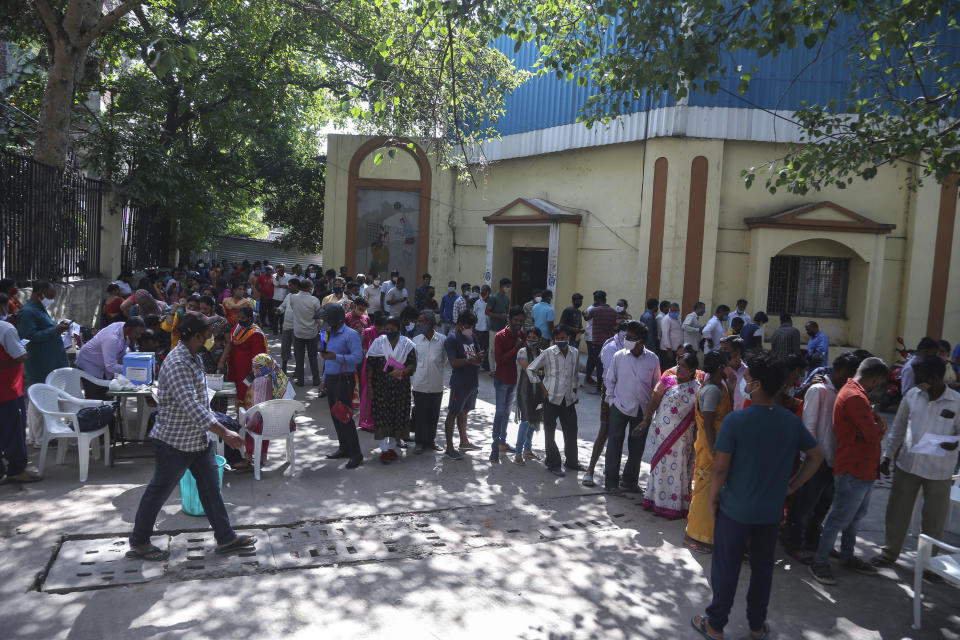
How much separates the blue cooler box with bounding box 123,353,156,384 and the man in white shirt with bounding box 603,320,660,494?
4523 mm

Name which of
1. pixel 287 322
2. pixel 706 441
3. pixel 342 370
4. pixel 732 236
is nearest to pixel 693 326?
pixel 732 236

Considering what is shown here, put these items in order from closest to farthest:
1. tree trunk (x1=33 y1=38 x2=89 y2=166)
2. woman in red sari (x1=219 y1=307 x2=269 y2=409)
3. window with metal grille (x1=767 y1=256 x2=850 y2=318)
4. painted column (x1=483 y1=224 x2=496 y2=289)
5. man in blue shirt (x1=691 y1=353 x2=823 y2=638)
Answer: man in blue shirt (x1=691 y1=353 x2=823 y2=638), woman in red sari (x1=219 y1=307 x2=269 y2=409), tree trunk (x1=33 y1=38 x2=89 y2=166), window with metal grille (x1=767 y1=256 x2=850 y2=318), painted column (x1=483 y1=224 x2=496 y2=289)

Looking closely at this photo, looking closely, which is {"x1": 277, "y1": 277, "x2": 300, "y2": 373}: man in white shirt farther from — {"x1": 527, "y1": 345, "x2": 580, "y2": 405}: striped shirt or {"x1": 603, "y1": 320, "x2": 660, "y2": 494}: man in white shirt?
{"x1": 603, "y1": 320, "x2": 660, "y2": 494}: man in white shirt

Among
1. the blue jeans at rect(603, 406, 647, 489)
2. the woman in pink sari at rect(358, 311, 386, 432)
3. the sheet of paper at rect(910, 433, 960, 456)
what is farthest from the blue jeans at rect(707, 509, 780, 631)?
the woman in pink sari at rect(358, 311, 386, 432)

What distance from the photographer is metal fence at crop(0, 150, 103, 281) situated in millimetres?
9016

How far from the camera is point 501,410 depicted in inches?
304

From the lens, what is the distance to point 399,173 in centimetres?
1995

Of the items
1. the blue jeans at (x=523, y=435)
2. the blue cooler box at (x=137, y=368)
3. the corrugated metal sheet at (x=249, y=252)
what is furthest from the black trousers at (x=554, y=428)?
the corrugated metal sheet at (x=249, y=252)

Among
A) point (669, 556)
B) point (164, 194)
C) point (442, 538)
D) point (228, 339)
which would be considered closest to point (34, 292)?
point (228, 339)

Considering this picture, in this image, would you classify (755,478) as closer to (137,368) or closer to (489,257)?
(137,368)

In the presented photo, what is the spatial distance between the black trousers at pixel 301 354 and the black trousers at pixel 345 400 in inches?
145

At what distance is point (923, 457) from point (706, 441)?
4.96ft

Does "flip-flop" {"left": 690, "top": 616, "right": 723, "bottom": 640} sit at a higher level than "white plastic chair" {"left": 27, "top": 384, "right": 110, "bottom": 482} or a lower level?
lower

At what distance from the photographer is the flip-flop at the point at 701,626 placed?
415 cm
